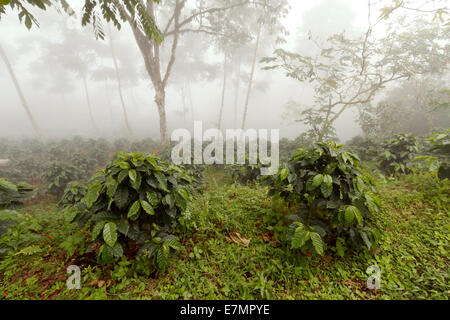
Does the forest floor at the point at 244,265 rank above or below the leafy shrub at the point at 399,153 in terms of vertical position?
below

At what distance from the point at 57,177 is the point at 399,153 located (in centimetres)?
977

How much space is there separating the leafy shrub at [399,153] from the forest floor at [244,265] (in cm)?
211

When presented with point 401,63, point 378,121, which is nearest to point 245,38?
point 401,63

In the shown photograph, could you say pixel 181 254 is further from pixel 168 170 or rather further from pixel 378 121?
pixel 378 121

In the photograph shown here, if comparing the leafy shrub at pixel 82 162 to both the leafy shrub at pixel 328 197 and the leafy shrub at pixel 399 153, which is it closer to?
the leafy shrub at pixel 328 197

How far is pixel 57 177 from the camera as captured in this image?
550 centimetres

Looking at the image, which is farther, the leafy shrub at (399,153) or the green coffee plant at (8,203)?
the leafy shrub at (399,153)

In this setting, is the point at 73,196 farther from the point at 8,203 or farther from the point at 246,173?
the point at 246,173

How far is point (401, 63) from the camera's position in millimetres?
6590

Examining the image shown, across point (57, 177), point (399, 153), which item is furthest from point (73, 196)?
point (399, 153)

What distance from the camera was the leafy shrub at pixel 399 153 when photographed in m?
4.66
